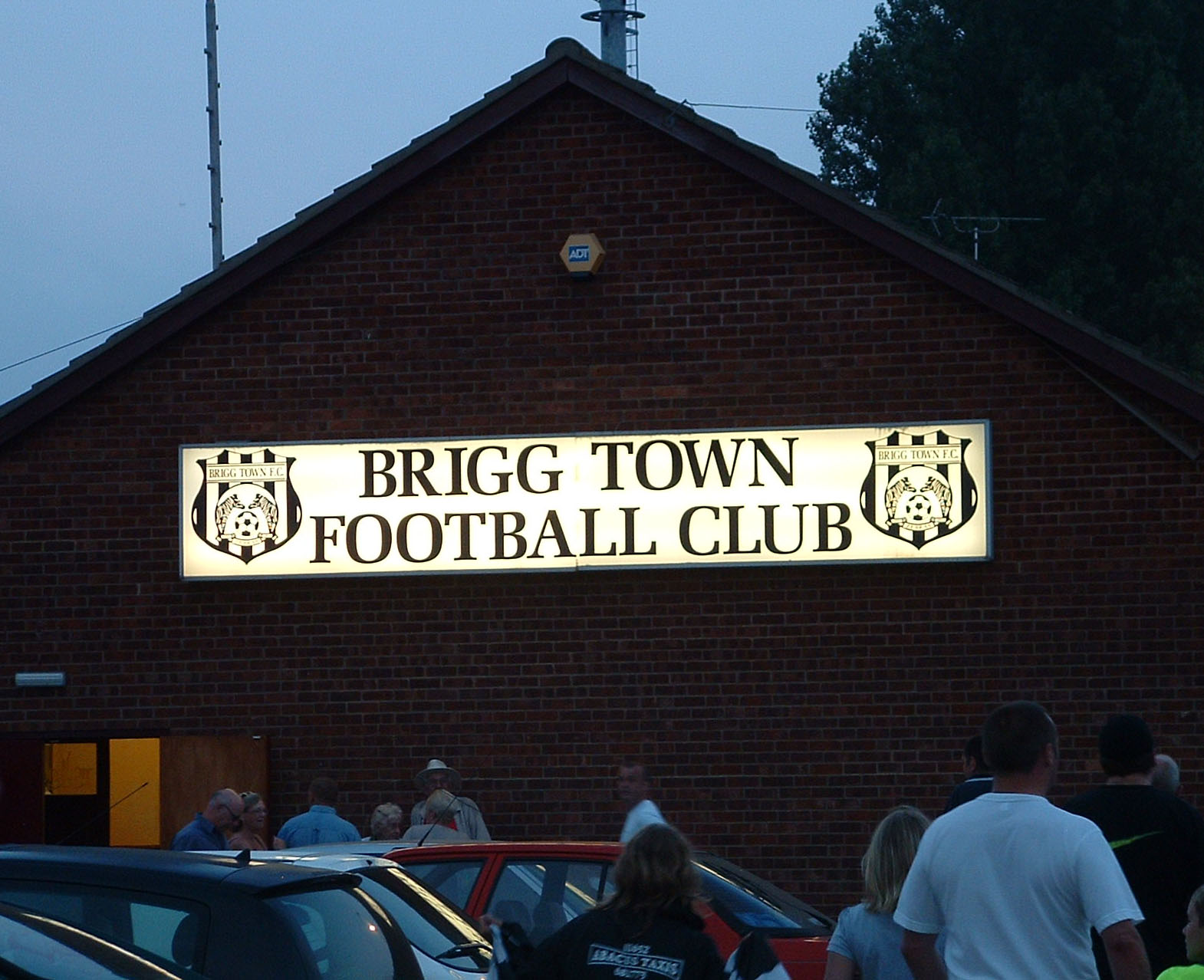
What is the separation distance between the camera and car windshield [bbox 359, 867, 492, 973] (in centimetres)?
680

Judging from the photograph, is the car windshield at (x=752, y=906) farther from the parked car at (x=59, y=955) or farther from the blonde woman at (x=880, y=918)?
Answer: the parked car at (x=59, y=955)

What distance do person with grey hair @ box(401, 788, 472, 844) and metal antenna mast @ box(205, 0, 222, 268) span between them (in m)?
19.1

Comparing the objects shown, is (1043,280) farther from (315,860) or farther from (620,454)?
(315,860)

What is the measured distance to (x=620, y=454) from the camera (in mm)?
13422

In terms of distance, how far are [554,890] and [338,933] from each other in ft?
10.3

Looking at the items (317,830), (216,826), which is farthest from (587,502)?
(216,826)

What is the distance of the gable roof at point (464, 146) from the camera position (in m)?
13.3

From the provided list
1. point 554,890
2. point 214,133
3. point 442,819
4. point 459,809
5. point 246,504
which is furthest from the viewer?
point 214,133

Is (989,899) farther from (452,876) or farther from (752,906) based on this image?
(452,876)

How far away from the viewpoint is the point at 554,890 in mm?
8711

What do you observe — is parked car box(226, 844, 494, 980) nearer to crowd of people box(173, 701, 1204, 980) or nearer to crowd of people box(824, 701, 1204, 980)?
crowd of people box(173, 701, 1204, 980)

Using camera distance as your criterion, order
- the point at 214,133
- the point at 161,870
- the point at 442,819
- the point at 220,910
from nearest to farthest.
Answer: the point at 220,910
the point at 161,870
the point at 442,819
the point at 214,133

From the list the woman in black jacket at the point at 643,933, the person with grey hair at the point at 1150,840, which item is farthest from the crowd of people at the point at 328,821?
the woman in black jacket at the point at 643,933

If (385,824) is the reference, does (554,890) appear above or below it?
above
